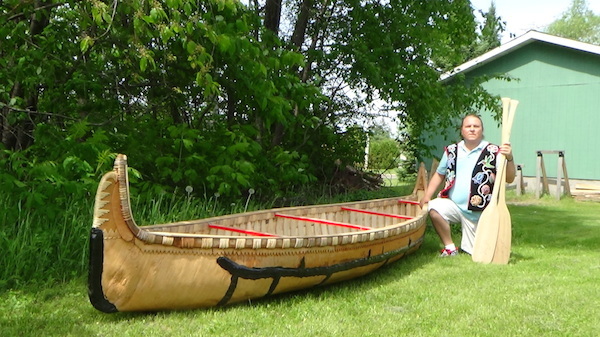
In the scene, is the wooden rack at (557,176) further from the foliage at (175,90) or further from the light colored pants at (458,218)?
the light colored pants at (458,218)

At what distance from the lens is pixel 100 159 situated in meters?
5.21

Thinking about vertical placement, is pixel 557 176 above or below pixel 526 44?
below

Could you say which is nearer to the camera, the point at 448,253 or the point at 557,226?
the point at 448,253

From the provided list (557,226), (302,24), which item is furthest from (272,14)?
(557,226)

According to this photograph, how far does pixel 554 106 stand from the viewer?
14.6 metres

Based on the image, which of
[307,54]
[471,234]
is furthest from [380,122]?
[471,234]

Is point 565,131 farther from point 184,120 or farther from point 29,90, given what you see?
point 29,90

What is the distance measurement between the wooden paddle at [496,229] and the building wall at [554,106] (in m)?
8.63

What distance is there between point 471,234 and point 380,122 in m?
5.26

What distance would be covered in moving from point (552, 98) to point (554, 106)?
0.72 ft

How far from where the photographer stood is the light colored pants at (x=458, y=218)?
6.08m

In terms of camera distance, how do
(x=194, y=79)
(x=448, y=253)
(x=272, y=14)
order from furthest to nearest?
(x=272, y=14) < (x=194, y=79) < (x=448, y=253)

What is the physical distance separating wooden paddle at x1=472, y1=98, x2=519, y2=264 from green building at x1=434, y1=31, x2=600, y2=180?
8144 mm

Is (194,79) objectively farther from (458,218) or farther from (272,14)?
(458,218)
